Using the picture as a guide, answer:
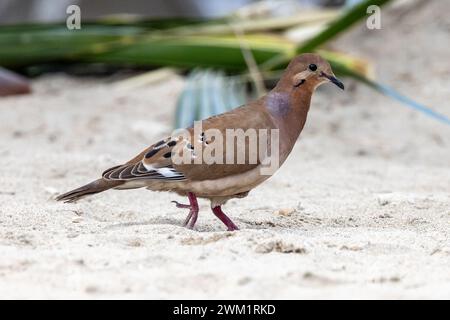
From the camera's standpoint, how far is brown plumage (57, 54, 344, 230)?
14.5 feet

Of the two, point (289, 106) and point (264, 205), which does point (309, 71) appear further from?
point (264, 205)

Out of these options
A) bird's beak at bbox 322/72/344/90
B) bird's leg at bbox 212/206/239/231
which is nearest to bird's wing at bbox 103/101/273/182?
bird's leg at bbox 212/206/239/231

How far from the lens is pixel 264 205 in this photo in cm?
531

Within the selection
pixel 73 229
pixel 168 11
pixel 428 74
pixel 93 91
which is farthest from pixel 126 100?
pixel 168 11

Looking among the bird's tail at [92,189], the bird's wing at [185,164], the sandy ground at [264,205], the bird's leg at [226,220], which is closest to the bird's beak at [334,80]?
the bird's wing at [185,164]

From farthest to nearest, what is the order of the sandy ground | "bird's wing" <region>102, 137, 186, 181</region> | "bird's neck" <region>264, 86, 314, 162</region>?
"bird's neck" <region>264, 86, 314, 162</region> < "bird's wing" <region>102, 137, 186, 181</region> < the sandy ground

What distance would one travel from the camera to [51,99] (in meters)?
8.22

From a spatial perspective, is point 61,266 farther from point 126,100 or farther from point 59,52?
point 59,52

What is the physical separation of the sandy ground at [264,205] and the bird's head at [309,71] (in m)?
0.67

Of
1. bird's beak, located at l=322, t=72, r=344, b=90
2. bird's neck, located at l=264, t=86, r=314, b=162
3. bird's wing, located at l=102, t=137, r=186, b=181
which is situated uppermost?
bird's beak, located at l=322, t=72, r=344, b=90

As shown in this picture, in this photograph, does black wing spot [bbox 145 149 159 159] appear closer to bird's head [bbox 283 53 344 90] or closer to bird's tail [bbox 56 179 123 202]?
bird's tail [bbox 56 179 123 202]
